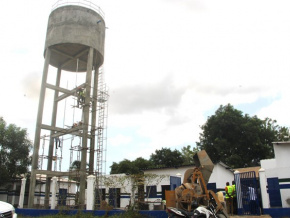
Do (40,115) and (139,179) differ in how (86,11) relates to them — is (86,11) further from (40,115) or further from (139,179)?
(139,179)

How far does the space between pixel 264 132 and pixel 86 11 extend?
84.3 feet

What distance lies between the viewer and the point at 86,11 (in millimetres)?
24109

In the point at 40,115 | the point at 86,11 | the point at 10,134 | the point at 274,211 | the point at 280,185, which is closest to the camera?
the point at 274,211

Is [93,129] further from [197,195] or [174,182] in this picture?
[197,195]

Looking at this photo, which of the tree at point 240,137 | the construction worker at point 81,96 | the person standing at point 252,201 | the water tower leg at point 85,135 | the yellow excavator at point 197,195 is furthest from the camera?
the tree at point 240,137

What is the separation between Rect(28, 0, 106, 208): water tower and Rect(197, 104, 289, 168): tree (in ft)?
61.1

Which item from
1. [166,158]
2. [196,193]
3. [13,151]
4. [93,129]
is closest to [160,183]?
[93,129]

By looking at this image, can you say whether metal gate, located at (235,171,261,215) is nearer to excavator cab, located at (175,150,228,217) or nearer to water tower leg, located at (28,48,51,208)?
excavator cab, located at (175,150,228,217)

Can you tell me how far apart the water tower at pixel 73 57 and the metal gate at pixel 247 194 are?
1109cm

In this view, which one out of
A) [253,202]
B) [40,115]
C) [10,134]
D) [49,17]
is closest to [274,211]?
[253,202]

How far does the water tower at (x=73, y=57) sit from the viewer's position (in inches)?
853

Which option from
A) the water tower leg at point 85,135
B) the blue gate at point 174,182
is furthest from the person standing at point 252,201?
the water tower leg at point 85,135

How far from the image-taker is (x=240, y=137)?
35719mm

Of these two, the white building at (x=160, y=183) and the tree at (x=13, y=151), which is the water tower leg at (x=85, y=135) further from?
the tree at (x=13, y=151)
